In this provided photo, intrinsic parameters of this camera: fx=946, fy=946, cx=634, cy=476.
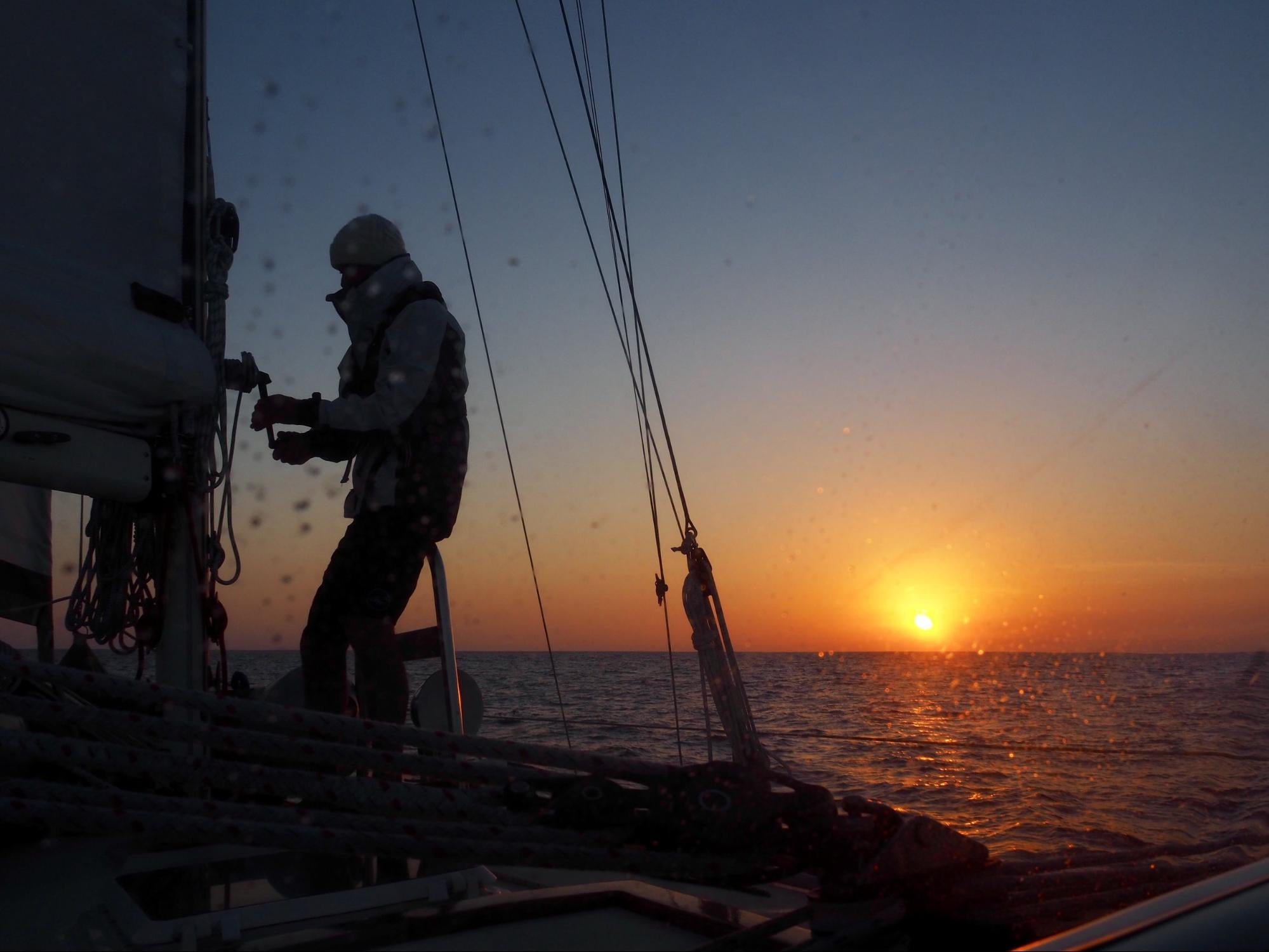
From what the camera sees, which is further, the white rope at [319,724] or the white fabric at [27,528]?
the white fabric at [27,528]

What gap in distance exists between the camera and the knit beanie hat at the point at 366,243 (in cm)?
230

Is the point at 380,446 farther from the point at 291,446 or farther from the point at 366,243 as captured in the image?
the point at 366,243

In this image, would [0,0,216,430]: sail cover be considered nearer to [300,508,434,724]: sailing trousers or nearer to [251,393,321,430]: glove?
[251,393,321,430]: glove

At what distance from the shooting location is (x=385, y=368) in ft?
7.04

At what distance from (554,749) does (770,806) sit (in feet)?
0.88

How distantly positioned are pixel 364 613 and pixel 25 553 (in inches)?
47.4

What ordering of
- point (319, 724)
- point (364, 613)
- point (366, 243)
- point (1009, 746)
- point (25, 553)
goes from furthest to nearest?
point (1009, 746)
point (25, 553)
point (366, 243)
point (364, 613)
point (319, 724)

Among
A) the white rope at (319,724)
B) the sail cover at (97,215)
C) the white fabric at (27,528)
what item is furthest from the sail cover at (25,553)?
the white rope at (319,724)

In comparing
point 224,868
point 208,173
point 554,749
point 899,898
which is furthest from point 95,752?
point 208,173

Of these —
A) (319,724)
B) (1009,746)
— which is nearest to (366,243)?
(319,724)

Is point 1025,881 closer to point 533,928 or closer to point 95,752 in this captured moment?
point 533,928

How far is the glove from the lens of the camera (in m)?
2.17

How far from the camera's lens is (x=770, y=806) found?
1.12 metres

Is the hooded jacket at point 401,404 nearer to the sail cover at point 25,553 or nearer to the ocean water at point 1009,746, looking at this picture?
the sail cover at point 25,553
